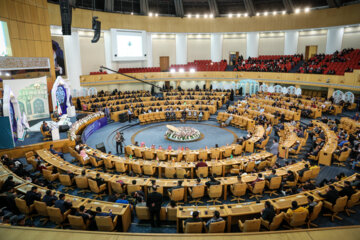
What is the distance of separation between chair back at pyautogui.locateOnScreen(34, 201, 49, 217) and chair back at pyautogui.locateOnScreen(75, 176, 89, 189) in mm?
2025

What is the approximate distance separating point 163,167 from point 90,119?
10356 mm

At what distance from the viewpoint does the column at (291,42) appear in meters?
30.4

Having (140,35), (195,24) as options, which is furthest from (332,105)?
(140,35)

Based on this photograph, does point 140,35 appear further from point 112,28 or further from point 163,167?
point 163,167

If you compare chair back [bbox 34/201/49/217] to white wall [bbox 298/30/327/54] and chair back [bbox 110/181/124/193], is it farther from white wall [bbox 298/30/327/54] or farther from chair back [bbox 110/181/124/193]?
white wall [bbox 298/30/327/54]

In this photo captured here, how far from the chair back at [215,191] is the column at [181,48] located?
28.5 m

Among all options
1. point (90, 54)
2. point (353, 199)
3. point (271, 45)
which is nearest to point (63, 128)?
point (90, 54)

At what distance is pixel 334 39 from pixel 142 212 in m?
30.8

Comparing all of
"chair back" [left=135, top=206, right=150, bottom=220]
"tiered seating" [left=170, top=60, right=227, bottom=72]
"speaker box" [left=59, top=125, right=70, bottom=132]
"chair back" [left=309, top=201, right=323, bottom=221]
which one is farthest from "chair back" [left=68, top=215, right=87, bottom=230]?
"tiered seating" [left=170, top=60, right=227, bottom=72]

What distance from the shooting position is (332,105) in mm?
20281

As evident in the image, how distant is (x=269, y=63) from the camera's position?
2950 centimetres

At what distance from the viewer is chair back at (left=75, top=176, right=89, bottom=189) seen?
9.00 meters

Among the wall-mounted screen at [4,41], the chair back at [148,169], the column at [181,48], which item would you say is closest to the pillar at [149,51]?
the column at [181,48]

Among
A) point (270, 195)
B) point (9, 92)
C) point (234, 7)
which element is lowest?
point (270, 195)
